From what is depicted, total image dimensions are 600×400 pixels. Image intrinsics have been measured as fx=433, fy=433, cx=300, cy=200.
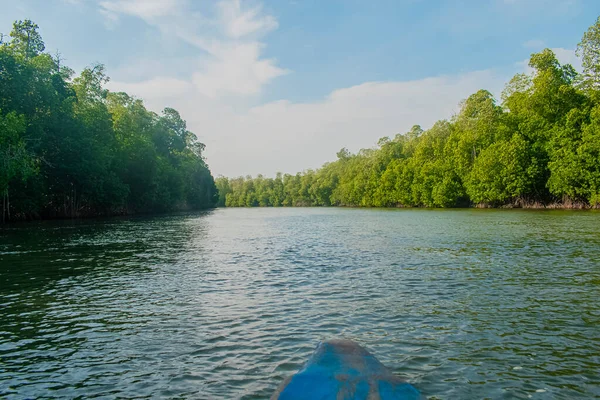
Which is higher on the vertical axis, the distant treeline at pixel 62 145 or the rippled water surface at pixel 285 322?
the distant treeline at pixel 62 145

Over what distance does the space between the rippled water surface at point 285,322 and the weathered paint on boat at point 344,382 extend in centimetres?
276

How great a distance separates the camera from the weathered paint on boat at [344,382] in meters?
3.38

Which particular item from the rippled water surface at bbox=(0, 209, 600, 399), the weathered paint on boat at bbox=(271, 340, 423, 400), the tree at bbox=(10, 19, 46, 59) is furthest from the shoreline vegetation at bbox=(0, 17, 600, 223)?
the weathered paint on boat at bbox=(271, 340, 423, 400)

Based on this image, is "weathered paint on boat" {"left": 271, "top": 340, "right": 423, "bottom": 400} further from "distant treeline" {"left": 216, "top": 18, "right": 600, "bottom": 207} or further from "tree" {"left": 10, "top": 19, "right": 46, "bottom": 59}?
"distant treeline" {"left": 216, "top": 18, "right": 600, "bottom": 207}

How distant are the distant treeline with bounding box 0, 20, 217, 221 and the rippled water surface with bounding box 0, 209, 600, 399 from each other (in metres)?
25.1

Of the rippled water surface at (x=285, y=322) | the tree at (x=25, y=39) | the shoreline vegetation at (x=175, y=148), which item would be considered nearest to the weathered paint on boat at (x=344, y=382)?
the rippled water surface at (x=285, y=322)

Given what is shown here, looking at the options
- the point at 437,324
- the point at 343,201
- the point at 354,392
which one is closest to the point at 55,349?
the point at 354,392

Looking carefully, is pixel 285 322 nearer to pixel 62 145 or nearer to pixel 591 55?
pixel 62 145

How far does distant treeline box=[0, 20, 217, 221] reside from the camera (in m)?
39.5

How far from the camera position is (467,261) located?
18078mm

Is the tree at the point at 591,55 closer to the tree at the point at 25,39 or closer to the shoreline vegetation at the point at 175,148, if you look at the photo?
the shoreline vegetation at the point at 175,148

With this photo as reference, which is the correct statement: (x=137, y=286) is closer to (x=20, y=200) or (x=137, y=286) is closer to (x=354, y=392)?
(x=354, y=392)

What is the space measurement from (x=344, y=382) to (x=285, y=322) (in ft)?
20.5

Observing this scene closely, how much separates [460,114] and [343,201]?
78.8 m
